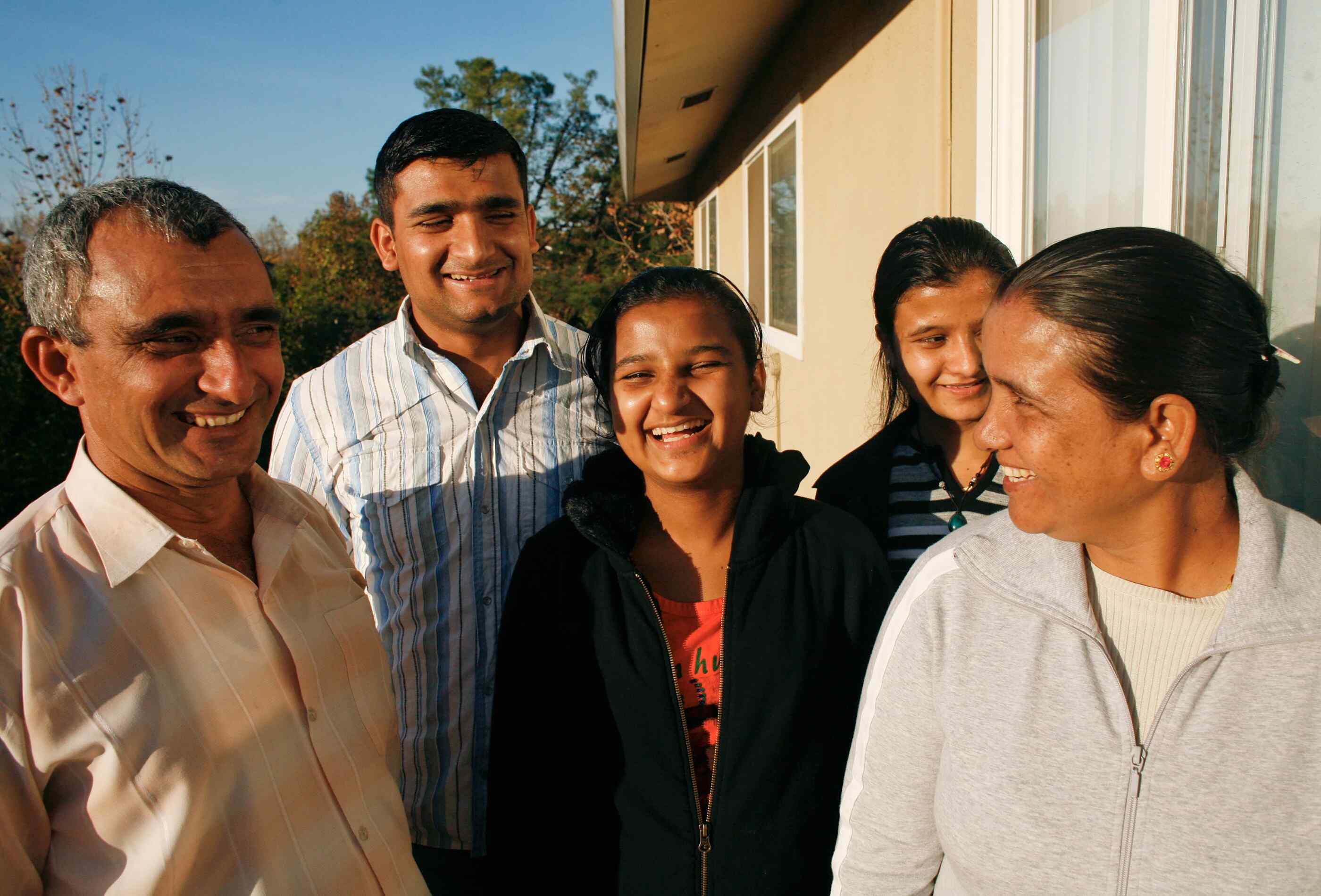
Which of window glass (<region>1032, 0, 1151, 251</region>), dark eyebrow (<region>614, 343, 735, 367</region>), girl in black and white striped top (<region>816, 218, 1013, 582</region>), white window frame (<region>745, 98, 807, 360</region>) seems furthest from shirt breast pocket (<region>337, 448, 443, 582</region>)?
white window frame (<region>745, 98, 807, 360</region>)

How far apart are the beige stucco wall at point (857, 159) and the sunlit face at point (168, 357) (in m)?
2.39

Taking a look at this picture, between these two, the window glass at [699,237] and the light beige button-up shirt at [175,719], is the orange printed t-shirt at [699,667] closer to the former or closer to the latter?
the light beige button-up shirt at [175,719]

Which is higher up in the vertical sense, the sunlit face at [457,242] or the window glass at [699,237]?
the window glass at [699,237]

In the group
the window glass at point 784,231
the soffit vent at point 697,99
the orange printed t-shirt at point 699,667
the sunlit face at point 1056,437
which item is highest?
the soffit vent at point 697,99

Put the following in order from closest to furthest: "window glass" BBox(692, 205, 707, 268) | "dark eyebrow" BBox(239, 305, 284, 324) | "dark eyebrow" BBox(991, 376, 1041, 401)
Answer: "dark eyebrow" BBox(991, 376, 1041, 401) → "dark eyebrow" BBox(239, 305, 284, 324) → "window glass" BBox(692, 205, 707, 268)

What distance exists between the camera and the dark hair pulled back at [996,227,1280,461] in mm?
1231

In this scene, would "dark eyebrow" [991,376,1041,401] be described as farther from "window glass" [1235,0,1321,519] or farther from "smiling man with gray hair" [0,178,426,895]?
"smiling man with gray hair" [0,178,426,895]

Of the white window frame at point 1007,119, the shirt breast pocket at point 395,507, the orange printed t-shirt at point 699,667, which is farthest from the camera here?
the white window frame at point 1007,119

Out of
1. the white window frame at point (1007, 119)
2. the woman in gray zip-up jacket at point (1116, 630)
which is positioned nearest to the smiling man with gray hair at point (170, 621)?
the woman in gray zip-up jacket at point (1116, 630)

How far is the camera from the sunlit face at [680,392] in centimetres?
183

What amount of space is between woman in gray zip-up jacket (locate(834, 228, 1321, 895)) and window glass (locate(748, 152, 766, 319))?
A: 6.21m

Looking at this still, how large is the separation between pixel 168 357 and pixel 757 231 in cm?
703

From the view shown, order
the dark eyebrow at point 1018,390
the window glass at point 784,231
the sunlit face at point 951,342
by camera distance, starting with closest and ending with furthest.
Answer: the dark eyebrow at point 1018,390 → the sunlit face at point 951,342 → the window glass at point 784,231

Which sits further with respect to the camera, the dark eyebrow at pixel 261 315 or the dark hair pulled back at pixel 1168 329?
the dark eyebrow at pixel 261 315
